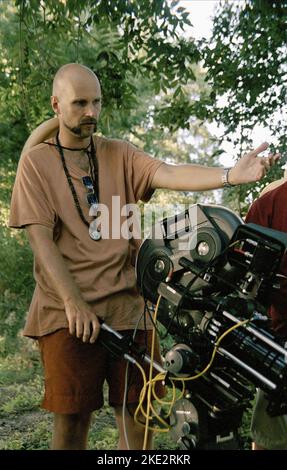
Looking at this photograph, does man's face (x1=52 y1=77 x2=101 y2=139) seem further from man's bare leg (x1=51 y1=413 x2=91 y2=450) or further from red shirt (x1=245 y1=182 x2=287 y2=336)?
man's bare leg (x1=51 y1=413 x2=91 y2=450)

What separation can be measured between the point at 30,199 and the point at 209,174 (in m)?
0.66

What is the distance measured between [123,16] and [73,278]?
8.79 feet

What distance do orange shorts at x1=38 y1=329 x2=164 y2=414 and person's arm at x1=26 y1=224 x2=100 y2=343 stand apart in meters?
0.11

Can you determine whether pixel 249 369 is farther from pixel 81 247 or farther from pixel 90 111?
pixel 90 111

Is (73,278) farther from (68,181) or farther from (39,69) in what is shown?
(39,69)

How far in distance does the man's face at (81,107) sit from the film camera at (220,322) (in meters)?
0.61

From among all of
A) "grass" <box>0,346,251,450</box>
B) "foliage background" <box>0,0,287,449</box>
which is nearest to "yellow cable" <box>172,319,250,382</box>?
"grass" <box>0,346,251,450</box>

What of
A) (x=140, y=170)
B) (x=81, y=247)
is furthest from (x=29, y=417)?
(x=140, y=170)

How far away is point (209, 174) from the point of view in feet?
6.91

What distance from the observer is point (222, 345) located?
1670 mm

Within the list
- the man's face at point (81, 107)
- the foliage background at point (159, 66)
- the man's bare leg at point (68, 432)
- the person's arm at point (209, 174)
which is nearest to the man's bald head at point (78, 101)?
the man's face at point (81, 107)

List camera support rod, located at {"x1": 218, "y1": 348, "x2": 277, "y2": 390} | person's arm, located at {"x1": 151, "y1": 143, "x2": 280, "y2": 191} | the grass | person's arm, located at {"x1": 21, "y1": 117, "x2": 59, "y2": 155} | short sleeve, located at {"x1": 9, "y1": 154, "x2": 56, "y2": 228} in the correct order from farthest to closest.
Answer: the grass
person's arm, located at {"x1": 21, "y1": 117, "x2": 59, "y2": 155}
short sleeve, located at {"x1": 9, "y1": 154, "x2": 56, "y2": 228}
person's arm, located at {"x1": 151, "y1": 143, "x2": 280, "y2": 191}
camera support rod, located at {"x1": 218, "y1": 348, "x2": 277, "y2": 390}

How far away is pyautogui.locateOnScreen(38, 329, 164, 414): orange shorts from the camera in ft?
7.12

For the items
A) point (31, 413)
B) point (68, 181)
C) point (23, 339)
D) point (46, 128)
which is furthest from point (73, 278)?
point (23, 339)
